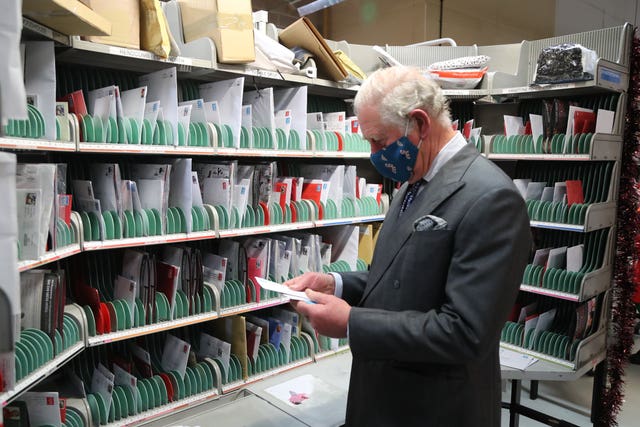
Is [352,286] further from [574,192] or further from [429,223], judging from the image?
[574,192]

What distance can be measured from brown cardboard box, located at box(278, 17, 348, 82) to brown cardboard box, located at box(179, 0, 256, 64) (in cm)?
53

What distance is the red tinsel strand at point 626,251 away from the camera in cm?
330

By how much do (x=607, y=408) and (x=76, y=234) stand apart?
11.6 ft

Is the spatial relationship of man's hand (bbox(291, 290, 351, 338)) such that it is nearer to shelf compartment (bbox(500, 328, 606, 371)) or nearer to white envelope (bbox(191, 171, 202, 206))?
white envelope (bbox(191, 171, 202, 206))

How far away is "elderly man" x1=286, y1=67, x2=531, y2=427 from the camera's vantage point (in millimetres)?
1354

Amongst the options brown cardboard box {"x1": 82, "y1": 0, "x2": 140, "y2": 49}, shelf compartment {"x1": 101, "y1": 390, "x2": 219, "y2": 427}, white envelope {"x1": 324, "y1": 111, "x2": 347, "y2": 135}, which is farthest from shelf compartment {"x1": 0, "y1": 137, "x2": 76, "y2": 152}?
white envelope {"x1": 324, "y1": 111, "x2": 347, "y2": 135}

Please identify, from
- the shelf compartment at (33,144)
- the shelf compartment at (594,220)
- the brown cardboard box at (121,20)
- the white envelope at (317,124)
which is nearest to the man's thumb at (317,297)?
the shelf compartment at (33,144)

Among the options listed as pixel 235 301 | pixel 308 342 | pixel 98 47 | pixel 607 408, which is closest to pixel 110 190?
pixel 98 47

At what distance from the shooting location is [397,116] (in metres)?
1.52

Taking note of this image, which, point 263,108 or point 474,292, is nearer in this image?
point 474,292

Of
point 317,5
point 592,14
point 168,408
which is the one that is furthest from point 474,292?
point 592,14

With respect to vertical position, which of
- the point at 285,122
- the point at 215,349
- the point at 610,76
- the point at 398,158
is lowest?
the point at 215,349

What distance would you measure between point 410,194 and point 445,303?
1.42ft

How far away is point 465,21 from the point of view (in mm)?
6910
